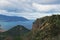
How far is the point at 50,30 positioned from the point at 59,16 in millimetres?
21424

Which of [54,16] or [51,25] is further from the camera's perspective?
[54,16]

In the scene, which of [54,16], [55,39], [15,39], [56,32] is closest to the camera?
[55,39]

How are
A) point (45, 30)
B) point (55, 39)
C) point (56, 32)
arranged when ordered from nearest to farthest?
point (55, 39) → point (56, 32) → point (45, 30)

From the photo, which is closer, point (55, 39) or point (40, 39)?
point (55, 39)

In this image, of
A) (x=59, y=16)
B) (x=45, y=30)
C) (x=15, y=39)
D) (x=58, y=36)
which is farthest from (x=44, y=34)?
(x=15, y=39)

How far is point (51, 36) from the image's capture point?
88.6 m

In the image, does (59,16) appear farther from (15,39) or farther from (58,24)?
(15,39)

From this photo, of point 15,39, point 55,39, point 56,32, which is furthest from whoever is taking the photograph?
point 15,39

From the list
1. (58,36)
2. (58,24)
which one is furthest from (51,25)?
(58,36)

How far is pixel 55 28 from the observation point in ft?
304

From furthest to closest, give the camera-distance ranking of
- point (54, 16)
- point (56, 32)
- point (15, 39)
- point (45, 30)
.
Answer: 1. point (15, 39)
2. point (54, 16)
3. point (45, 30)
4. point (56, 32)

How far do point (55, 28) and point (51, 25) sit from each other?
2.92 m

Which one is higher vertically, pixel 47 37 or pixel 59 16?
pixel 59 16

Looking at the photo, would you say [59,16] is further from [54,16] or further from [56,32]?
[56,32]
